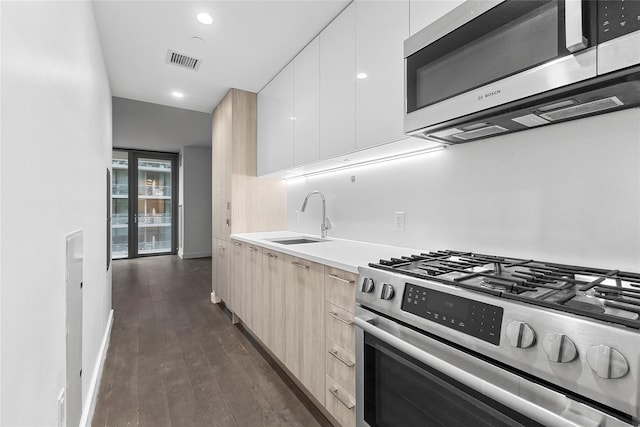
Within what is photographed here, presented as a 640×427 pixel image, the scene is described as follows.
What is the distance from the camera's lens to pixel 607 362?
610 mm

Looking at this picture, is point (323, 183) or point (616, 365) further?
point (323, 183)

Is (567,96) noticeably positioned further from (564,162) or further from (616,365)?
(616,365)

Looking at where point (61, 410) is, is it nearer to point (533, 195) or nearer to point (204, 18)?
point (533, 195)

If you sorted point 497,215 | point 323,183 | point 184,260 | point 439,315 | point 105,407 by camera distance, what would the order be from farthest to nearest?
point 184,260, point 323,183, point 105,407, point 497,215, point 439,315

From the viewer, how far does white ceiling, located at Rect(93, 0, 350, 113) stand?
2.01 meters

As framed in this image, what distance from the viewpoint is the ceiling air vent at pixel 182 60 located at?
261 centimetres

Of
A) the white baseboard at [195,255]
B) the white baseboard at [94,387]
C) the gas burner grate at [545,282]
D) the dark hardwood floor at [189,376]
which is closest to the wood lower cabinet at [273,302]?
the dark hardwood floor at [189,376]

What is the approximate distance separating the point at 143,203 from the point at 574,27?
8131mm

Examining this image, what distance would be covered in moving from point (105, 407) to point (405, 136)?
2.35 meters

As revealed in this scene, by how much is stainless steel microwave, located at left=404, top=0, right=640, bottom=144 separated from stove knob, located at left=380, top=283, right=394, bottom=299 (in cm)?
71

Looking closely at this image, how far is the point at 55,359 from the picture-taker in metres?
1.06

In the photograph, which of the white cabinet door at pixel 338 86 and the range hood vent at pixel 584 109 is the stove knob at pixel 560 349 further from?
the white cabinet door at pixel 338 86

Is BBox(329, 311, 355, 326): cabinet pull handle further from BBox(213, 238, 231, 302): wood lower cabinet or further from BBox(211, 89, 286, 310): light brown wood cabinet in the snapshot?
BBox(213, 238, 231, 302): wood lower cabinet

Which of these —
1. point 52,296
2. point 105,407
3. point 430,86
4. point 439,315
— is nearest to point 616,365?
point 439,315
